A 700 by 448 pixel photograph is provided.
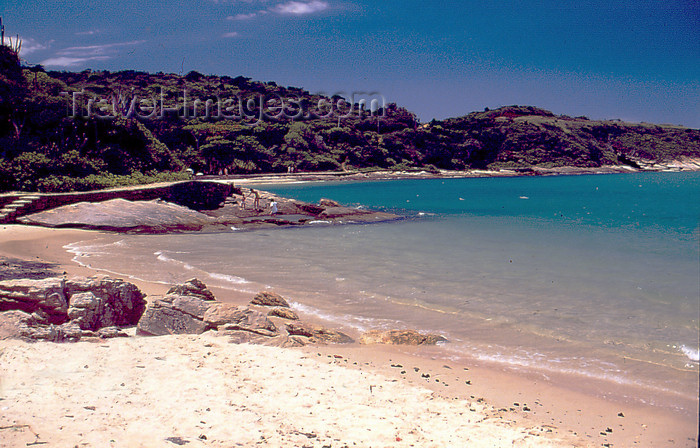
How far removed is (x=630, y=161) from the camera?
135500 mm

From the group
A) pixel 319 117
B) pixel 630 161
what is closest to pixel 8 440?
pixel 319 117

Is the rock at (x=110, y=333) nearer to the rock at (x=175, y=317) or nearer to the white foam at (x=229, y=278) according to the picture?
the rock at (x=175, y=317)

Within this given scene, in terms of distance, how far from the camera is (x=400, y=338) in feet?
24.3

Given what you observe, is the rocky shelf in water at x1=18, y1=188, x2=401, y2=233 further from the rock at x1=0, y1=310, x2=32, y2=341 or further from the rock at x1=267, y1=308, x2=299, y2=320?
the rock at x1=0, y1=310, x2=32, y2=341

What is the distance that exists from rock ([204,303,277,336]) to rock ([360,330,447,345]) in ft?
4.82

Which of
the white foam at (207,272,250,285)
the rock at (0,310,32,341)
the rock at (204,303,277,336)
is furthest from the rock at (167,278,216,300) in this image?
the white foam at (207,272,250,285)

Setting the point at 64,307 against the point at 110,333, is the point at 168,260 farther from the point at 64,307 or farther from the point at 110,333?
the point at 110,333

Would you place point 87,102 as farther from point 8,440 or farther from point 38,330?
point 8,440

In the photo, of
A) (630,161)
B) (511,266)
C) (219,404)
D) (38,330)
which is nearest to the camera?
(219,404)

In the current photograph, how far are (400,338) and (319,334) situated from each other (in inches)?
49.0

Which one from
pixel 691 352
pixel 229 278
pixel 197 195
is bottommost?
pixel 229 278

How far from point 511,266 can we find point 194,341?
9.92 metres

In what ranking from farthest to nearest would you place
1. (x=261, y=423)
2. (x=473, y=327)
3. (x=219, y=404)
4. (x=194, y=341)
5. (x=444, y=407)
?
(x=473, y=327) < (x=194, y=341) < (x=444, y=407) < (x=219, y=404) < (x=261, y=423)

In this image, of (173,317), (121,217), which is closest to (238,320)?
(173,317)
